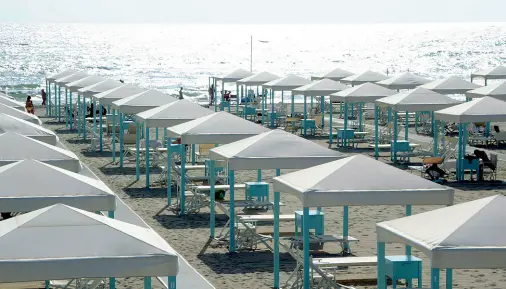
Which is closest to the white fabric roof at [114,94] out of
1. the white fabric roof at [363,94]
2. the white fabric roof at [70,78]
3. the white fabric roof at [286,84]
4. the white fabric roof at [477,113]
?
the white fabric roof at [363,94]

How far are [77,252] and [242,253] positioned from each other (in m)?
6.71

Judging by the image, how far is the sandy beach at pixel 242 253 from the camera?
1255 centimetres

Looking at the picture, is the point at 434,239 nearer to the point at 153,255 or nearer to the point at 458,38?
the point at 153,255

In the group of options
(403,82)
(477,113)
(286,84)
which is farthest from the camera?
(286,84)

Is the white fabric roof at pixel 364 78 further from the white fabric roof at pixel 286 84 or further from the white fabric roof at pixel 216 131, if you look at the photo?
the white fabric roof at pixel 216 131

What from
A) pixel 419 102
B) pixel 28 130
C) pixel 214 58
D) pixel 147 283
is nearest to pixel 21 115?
pixel 28 130

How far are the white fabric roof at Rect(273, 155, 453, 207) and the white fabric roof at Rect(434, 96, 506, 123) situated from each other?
10.2 m

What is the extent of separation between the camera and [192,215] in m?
17.4

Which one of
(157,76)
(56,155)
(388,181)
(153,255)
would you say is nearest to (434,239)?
(153,255)

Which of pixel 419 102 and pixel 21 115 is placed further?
pixel 419 102

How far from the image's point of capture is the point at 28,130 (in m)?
15.7

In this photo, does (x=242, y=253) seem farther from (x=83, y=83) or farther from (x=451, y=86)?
(x=83, y=83)

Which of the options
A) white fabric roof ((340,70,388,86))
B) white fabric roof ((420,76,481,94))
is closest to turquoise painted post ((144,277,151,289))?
white fabric roof ((420,76,481,94))

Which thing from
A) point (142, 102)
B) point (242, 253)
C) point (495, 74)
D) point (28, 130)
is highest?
point (495, 74)
